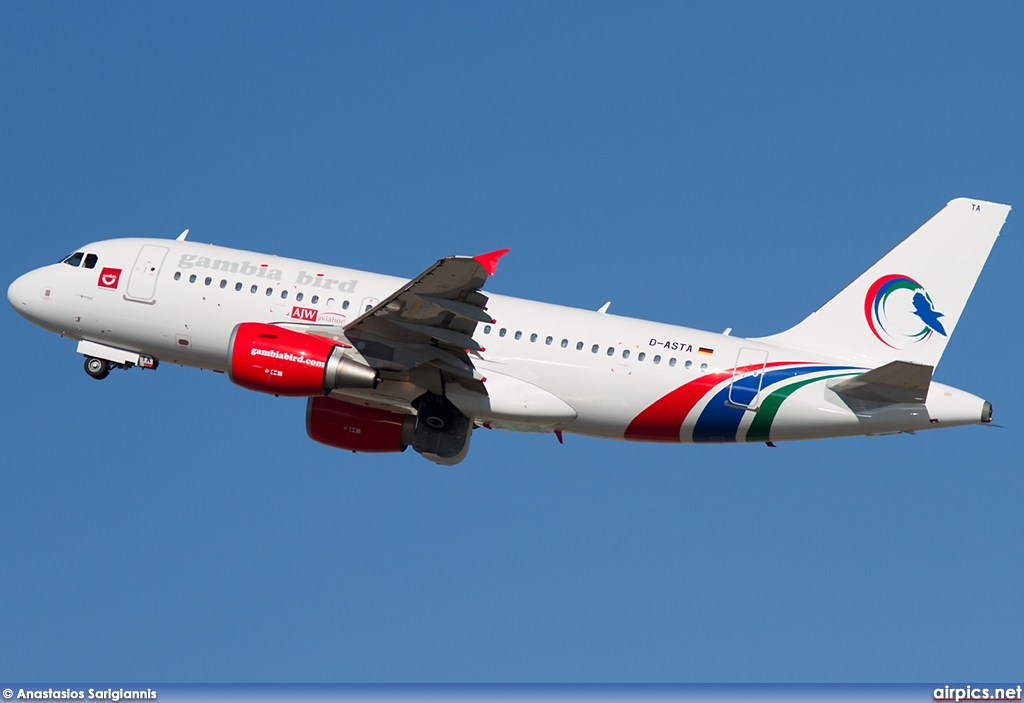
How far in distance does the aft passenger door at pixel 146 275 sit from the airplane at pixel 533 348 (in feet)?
0.16

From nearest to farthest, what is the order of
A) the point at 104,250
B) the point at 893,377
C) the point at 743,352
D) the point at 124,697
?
the point at 124,697 → the point at 893,377 → the point at 743,352 → the point at 104,250

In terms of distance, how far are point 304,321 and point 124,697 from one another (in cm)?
1170

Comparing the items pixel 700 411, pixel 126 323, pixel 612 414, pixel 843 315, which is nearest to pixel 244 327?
pixel 126 323

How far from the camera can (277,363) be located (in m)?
36.2

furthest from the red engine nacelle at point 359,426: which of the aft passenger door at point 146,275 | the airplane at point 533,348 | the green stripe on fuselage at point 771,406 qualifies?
the green stripe on fuselage at point 771,406

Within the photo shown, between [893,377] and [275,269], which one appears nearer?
[893,377]

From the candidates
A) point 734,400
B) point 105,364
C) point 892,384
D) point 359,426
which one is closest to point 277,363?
point 359,426

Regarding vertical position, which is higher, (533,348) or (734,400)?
(533,348)

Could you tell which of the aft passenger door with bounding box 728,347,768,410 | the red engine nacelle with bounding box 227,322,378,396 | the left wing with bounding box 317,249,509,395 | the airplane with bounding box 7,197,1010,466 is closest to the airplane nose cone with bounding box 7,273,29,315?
the airplane with bounding box 7,197,1010,466

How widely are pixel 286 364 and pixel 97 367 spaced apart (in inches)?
300

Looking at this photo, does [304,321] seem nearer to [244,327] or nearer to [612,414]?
[244,327]

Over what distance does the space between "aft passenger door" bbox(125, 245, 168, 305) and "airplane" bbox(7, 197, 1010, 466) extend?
5 centimetres

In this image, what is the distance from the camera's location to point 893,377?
35.2 metres

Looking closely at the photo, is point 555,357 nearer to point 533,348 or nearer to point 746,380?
point 533,348
